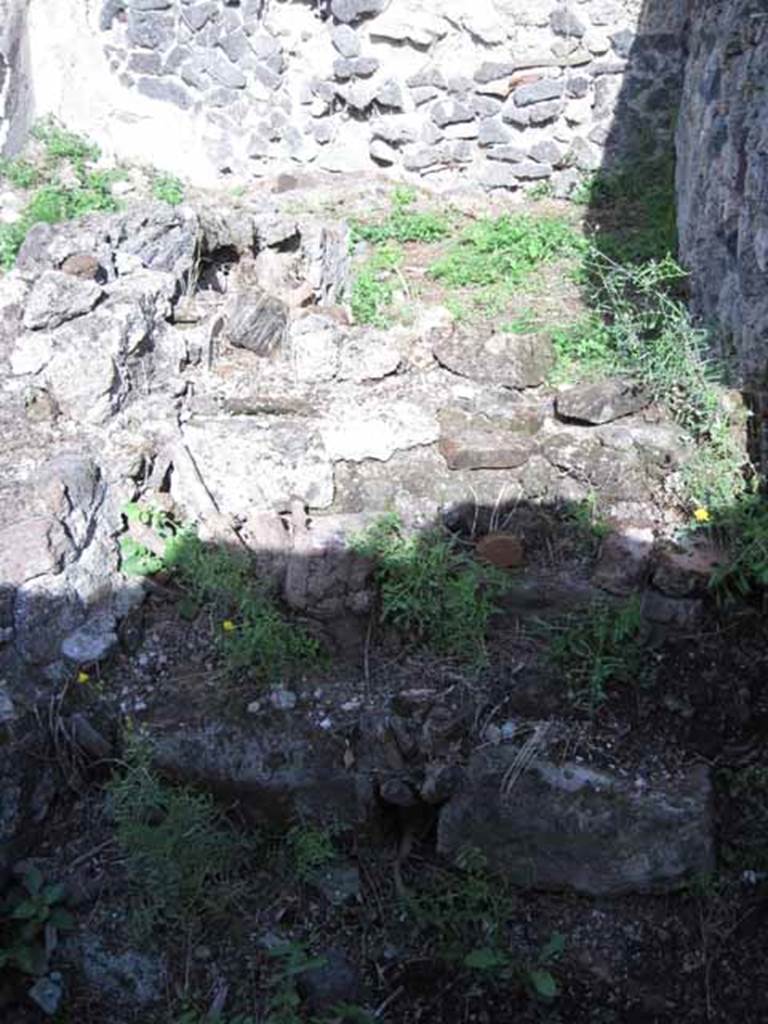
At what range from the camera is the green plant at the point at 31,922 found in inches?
121

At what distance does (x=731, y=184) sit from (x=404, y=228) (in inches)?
84.1

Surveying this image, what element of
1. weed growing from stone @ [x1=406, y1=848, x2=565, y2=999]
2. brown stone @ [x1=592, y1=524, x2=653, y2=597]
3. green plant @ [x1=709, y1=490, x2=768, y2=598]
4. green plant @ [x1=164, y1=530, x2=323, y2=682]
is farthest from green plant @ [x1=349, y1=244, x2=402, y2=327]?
weed growing from stone @ [x1=406, y1=848, x2=565, y2=999]

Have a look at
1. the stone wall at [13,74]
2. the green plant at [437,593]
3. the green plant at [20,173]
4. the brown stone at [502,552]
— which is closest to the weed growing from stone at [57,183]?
the green plant at [20,173]

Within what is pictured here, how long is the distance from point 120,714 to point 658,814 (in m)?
1.73

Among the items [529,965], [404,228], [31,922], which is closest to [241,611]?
[31,922]

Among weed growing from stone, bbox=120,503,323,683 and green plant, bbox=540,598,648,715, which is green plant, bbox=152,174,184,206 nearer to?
weed growing from stone, bbox=120,503,323,683

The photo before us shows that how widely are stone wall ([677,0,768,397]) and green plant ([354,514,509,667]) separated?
1363 millimetres

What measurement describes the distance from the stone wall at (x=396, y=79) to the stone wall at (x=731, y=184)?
3.71 feet

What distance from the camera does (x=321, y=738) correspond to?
3.43 metres

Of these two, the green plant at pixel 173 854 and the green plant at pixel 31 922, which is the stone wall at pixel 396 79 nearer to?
the green plant at pixel 173 854

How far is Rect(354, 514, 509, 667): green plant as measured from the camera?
3643 mm

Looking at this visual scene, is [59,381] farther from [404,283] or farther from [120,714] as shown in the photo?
[404,283]

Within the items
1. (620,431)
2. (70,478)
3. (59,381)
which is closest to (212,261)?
(59,381)

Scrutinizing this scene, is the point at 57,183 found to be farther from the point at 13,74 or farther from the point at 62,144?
the point at 13,74
